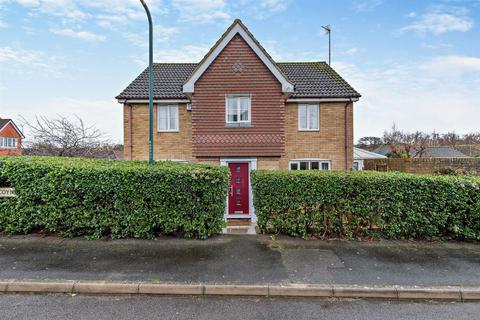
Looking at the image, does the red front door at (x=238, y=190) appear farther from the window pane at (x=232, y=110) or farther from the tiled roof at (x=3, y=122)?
the tiled roof at (x=3, y=122)

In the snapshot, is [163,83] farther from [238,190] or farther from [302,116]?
[302,116]

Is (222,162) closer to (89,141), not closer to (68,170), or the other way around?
(68,170)

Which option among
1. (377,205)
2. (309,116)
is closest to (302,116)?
(309,116)

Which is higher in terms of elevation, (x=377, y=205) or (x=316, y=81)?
(x=316, y=81)

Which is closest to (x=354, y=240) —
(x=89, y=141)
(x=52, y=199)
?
(x=52, y=199)

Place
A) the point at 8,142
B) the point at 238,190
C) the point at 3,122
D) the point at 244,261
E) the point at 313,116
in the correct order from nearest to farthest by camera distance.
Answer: the point at 244,261 → the point at 238,190 → the point at 313,116 → the point at 3,122 → the point at 8,142

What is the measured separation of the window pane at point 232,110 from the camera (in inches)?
430

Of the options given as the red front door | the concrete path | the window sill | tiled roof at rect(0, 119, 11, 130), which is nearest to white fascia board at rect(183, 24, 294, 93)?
the window sill

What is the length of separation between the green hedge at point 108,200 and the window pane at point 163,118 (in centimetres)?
572

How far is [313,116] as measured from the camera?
12484 mm

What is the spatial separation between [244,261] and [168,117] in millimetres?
8705

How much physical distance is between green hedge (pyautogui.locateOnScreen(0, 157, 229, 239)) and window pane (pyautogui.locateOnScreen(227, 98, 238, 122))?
4547 mm

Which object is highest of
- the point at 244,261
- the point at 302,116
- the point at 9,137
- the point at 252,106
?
the point at 9,137

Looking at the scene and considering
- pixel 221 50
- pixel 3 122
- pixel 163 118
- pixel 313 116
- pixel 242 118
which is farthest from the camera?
pixel 3 122
